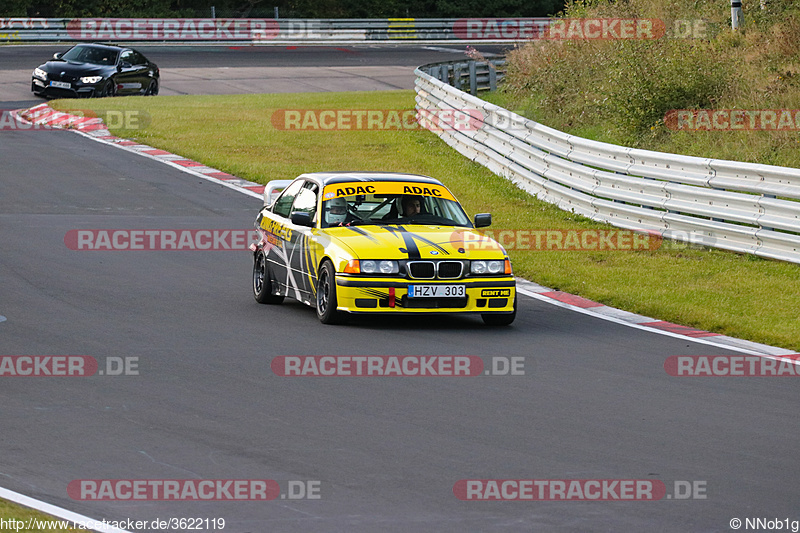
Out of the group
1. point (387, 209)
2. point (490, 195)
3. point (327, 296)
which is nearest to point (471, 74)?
point (490, 195)

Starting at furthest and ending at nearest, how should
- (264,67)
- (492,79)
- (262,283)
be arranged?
(264,67)
(492,79)
(262,283)

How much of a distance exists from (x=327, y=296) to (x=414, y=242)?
0.95 m

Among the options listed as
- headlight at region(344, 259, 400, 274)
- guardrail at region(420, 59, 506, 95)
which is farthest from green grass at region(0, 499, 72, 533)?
guardrail at region(420, 59, 506, 95)

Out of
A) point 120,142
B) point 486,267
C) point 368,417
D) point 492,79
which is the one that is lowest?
point 120,142

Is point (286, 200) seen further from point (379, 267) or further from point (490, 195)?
point (490, 195)

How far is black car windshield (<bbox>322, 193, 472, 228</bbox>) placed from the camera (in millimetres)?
12312

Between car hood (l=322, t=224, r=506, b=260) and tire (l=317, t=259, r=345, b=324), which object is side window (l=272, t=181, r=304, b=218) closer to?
car hood (l=322, t=224, r=506, b=260)

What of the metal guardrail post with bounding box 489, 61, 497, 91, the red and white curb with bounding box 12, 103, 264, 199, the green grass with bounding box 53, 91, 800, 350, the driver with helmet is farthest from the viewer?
the metal guardrail post with bounding box 489, 61, 497, 91

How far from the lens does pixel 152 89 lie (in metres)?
34.3

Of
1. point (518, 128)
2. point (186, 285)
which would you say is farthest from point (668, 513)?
point (518, 128)

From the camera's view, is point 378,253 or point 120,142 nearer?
point 378,253

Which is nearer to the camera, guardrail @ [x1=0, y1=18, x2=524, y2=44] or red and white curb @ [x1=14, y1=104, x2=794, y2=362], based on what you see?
red and white curb @ [x1=14, y1=104, x2=794, y2=362]

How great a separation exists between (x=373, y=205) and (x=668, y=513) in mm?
6731

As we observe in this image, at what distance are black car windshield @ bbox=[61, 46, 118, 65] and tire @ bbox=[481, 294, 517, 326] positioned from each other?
23.3 m
